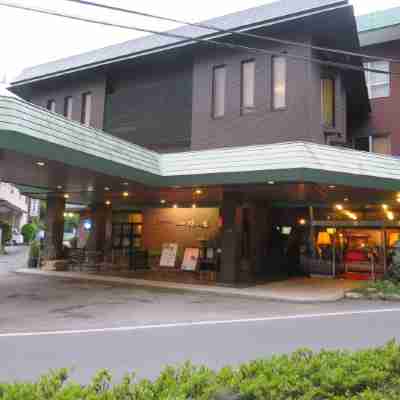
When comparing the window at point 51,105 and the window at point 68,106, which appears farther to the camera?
the window at point 51,105

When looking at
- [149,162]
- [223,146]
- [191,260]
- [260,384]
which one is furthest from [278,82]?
[260,384]

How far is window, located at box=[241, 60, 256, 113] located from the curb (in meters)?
7.45

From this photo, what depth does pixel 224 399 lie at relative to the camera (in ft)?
13.9

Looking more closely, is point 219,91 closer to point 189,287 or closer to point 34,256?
point 189,287

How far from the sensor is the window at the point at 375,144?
75.6 ft

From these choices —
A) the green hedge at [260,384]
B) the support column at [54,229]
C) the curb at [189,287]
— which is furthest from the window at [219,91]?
the green hedge at [260,384]

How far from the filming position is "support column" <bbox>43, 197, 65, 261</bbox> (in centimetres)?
2195

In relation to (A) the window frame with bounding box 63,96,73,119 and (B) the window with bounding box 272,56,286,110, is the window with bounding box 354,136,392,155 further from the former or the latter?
(A) the window frame with bounding box 63,96,73,119

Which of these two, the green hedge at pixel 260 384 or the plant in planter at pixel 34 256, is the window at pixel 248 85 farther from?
the plant in planter at pixel 34 256

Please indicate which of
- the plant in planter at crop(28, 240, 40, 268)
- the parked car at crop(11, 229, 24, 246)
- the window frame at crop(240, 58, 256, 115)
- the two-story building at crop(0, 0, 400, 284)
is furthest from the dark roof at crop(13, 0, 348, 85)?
the parked car at crop(11, 229, 24, 246)

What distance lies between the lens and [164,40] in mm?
18500

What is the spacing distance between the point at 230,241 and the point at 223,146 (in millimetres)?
4035

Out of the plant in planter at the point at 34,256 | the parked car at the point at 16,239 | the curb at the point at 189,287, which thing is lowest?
the curb at the point at 189,287

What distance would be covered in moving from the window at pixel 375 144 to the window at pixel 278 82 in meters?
9.45
